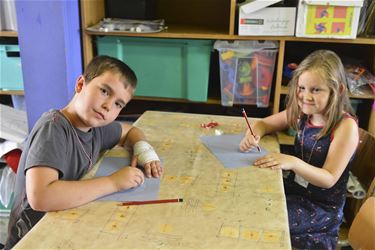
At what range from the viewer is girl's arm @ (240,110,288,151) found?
130 centimetres

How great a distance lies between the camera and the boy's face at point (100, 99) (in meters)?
1.11

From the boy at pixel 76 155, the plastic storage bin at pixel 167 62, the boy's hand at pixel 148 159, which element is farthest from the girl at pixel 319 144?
the plastic storage bin at pixel 167 62

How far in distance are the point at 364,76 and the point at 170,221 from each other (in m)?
1.50

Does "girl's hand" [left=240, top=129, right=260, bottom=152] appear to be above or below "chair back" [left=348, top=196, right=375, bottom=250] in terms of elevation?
above

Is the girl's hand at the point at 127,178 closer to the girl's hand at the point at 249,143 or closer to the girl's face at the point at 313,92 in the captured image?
the girl's hand at the point at 249,143

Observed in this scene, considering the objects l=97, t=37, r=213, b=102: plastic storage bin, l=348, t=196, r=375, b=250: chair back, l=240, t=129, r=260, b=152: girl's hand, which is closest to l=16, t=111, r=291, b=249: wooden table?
l=240, t=129, r=260, b=152: girl's hand

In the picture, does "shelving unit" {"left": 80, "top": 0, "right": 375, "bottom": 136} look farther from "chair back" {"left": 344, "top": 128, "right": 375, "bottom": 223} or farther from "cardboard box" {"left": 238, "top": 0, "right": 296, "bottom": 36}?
"chair back" {"left": 344, "top": 128, "right": 375, "bottom": 223}

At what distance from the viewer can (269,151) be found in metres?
1.32

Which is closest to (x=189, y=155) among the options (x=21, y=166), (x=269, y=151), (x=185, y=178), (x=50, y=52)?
(x=185, y=178)

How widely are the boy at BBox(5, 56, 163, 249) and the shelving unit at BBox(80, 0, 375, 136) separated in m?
0.90

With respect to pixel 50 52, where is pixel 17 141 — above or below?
below

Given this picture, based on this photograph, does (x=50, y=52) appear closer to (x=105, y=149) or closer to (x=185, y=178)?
(x=105, y=149)

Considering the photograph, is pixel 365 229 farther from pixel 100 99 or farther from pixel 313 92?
pixel 100 99

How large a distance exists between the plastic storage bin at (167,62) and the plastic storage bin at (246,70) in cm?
9
